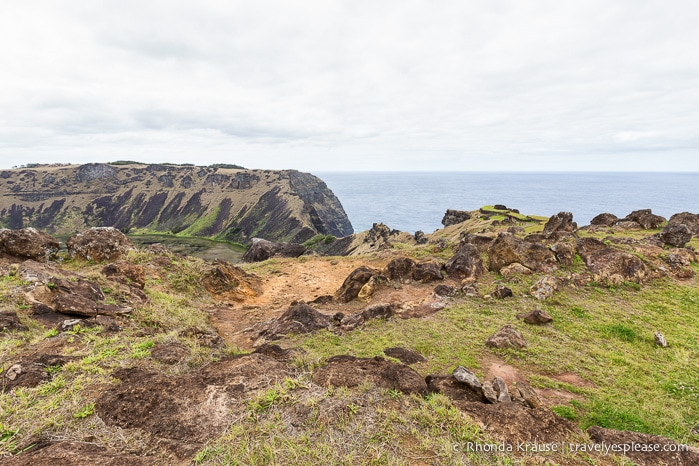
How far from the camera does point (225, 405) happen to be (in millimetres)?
6781

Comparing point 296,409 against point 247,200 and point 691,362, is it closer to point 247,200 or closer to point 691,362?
point 691,362

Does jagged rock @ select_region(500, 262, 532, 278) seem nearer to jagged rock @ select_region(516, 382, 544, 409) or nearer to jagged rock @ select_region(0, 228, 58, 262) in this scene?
jagged rock @ select_region(516, 382, 544, 409)

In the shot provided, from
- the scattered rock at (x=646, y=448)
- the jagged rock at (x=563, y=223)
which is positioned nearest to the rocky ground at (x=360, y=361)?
the scattered rock at (x=646, y=448)

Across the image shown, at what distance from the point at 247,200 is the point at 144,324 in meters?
172

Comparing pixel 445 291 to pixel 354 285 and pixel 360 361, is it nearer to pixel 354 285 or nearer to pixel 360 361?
pixel 354 285

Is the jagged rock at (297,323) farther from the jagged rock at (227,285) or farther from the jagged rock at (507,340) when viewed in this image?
the jagged rock at (507,340)

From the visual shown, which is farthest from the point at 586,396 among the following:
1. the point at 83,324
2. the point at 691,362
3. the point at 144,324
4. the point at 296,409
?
the point at 83,324

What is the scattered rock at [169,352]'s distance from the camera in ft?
29.2

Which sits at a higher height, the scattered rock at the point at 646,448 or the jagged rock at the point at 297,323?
the scattered rock at the point at 646,448

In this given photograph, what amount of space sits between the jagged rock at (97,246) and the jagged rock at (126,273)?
4.65m

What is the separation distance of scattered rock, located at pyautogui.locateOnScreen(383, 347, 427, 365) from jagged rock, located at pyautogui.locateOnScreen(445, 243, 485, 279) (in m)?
10.2

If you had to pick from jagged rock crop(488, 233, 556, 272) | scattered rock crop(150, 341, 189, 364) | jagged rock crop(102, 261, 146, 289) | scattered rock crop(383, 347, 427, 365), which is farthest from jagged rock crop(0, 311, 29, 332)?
jagged rock crop(488, 233, 556, 272)

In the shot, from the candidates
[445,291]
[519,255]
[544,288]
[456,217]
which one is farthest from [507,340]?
[456,217]

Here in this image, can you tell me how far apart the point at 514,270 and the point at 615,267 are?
17.7 feet
